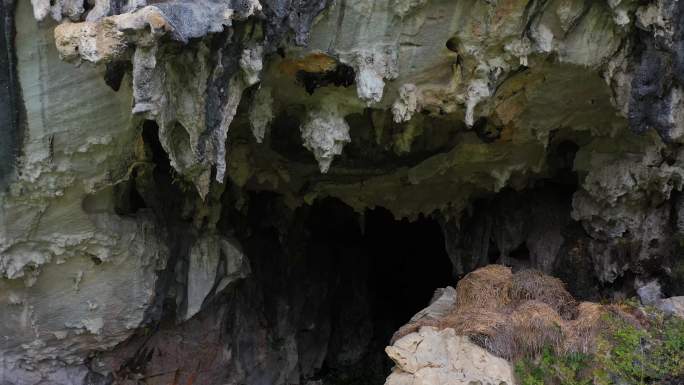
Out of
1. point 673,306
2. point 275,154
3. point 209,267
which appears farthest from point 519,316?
point 209,267

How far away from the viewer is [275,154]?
8.16 meters

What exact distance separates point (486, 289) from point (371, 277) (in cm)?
623

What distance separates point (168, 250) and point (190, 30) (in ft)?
12.2

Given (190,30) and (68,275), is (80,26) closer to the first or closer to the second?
(190,30)

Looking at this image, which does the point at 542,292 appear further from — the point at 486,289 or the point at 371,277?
the point at 371,277

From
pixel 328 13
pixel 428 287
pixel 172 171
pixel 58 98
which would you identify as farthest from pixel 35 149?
pixel 428 287

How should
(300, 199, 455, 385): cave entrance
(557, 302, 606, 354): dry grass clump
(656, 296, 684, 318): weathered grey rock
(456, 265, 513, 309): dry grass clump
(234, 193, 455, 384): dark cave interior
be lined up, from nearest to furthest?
1. (557, 302, 606, 354): dry grass clump
2. (656, 296, 684, 318): weathered grey rock
3. (456, 265, 513, 309): dry grass clump
4. (234, 193, 455, 384): dark cave interior
5. (300, 199, 455, 385): cave entrance

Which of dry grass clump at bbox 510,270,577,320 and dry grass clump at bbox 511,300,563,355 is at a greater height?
dry grass clump at bbox 510,270,577,320

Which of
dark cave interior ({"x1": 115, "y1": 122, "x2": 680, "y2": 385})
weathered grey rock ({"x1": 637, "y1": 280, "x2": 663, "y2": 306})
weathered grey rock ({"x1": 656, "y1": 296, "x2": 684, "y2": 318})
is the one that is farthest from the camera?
dark cave interior ({"x1": 115, "y1": 122, "x2": 680, "y2": 385})

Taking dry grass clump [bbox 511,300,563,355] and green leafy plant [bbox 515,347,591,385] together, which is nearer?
green leafy plant [bbox 515,347,591,385]

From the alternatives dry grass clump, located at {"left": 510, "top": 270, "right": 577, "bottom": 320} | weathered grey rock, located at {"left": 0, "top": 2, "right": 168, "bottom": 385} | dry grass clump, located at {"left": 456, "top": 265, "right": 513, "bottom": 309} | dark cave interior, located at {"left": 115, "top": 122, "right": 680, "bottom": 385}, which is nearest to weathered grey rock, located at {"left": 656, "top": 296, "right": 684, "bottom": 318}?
dry grass clump, located at {"left": 510, "top": 270, "right": 577, "bottom": 320}

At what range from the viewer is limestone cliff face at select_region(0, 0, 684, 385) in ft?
17.4

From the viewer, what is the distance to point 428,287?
507 inches

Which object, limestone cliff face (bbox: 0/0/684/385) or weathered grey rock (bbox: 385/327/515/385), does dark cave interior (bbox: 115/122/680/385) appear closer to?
limestone cliff face (bbox: 0/0/684/385)
